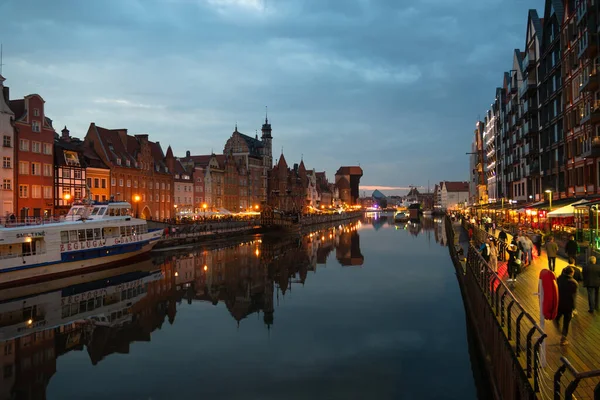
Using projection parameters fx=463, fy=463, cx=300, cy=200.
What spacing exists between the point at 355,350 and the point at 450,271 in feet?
77.0

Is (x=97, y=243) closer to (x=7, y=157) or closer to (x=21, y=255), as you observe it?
(x=21, y=255)

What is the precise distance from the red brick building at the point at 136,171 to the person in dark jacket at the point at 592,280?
61074 millimetres

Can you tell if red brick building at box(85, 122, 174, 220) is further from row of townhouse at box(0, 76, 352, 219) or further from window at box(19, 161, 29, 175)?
window at box(19, 161, 29, 175)

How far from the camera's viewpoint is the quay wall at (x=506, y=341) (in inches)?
367

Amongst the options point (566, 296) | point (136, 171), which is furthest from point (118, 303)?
point (136, 171)

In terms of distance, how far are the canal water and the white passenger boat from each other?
1.57 meters

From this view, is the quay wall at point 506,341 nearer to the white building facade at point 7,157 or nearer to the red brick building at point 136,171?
the white building facade at point 7,157

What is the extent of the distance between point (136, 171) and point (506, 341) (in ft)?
225

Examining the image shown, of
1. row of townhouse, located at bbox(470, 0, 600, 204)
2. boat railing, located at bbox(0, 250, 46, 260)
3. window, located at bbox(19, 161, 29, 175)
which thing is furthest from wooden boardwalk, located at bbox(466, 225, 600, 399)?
window, located at bbox(19, 161, 29, 175)

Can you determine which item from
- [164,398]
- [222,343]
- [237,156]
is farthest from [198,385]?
[237,156]

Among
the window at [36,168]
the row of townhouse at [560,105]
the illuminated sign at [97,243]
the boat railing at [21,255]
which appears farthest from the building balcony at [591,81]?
the window at [36,168]

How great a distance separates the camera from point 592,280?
14047 mm

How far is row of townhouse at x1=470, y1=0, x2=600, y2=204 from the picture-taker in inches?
1304

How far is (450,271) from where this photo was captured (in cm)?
3972
